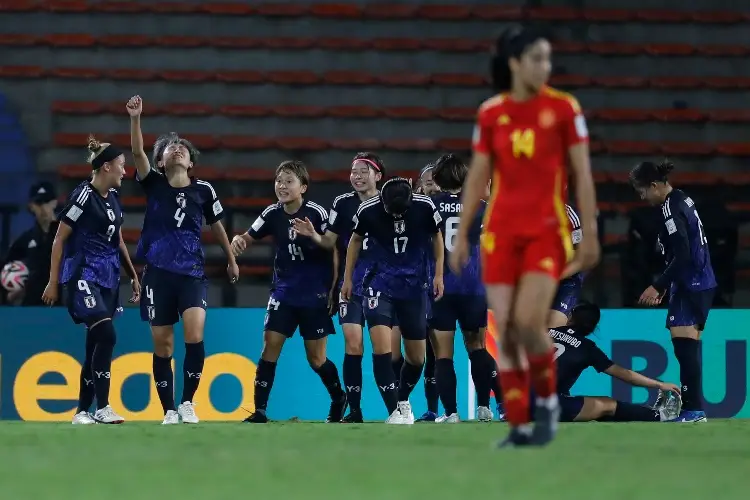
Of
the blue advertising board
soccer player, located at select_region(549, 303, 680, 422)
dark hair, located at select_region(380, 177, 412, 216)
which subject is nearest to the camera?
dark hair, located at select_region(380, 177, 412, 216)

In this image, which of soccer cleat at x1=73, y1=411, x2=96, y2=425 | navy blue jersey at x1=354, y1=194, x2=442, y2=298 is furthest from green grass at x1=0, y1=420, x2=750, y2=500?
navy blue jersey at x1=354, y1=194, x2=442, y2=298

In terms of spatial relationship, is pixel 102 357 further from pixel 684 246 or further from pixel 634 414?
pixel 684 246

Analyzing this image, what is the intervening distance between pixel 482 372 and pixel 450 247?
97 centimetres

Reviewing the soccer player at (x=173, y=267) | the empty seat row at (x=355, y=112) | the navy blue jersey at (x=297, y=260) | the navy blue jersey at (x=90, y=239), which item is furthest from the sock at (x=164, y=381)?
the empty seat row at (x=355, y=112)

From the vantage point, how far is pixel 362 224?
9609 millimetres

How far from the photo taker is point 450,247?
1024 centimetres

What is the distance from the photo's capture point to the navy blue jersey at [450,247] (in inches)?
394

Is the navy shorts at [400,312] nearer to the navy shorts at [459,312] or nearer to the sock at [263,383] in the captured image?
the navy shorts at [459,312]

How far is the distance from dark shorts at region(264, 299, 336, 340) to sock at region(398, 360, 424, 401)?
0.62m

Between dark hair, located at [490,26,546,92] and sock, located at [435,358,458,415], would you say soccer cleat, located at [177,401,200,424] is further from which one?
dark hair, located at [490,26,546,92]

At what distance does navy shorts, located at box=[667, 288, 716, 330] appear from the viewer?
997 centimetres

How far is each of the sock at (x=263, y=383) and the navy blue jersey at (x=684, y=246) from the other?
9.60 feet

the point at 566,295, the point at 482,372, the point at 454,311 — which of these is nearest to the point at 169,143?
the point at 454,311

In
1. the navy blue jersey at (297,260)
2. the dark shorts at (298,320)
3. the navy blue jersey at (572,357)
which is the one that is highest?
the navy blue jersey at (297,260)
